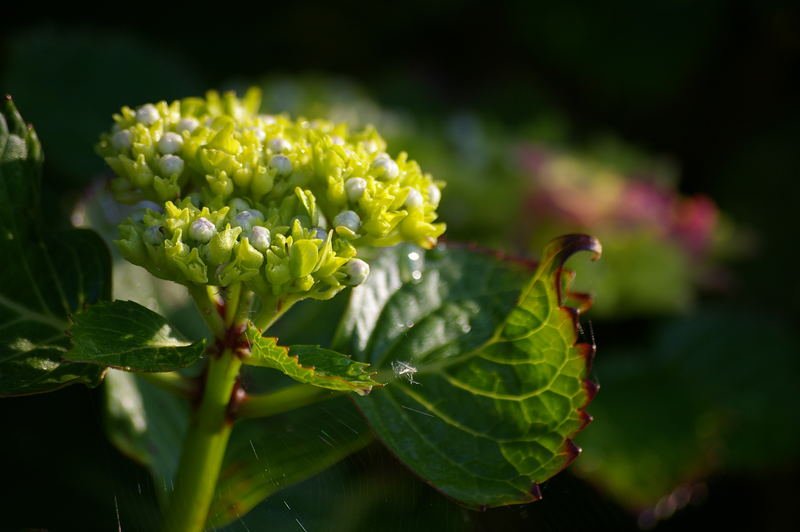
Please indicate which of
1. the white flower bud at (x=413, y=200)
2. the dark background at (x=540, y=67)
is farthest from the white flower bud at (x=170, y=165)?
the dark background at (x=540, y=67)

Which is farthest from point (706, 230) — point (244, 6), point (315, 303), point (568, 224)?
point (244, 6)

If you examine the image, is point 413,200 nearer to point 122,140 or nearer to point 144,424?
point 122,140

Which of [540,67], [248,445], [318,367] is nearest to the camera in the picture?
[318,367]

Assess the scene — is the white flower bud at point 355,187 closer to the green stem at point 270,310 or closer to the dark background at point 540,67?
the green stem at point 270,310

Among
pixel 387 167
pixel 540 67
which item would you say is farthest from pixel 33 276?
pixel 540 67

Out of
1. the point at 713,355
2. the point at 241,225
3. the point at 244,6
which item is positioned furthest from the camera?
the point at 244,6

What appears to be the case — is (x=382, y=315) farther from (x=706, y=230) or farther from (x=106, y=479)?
(x=706, y=230)
